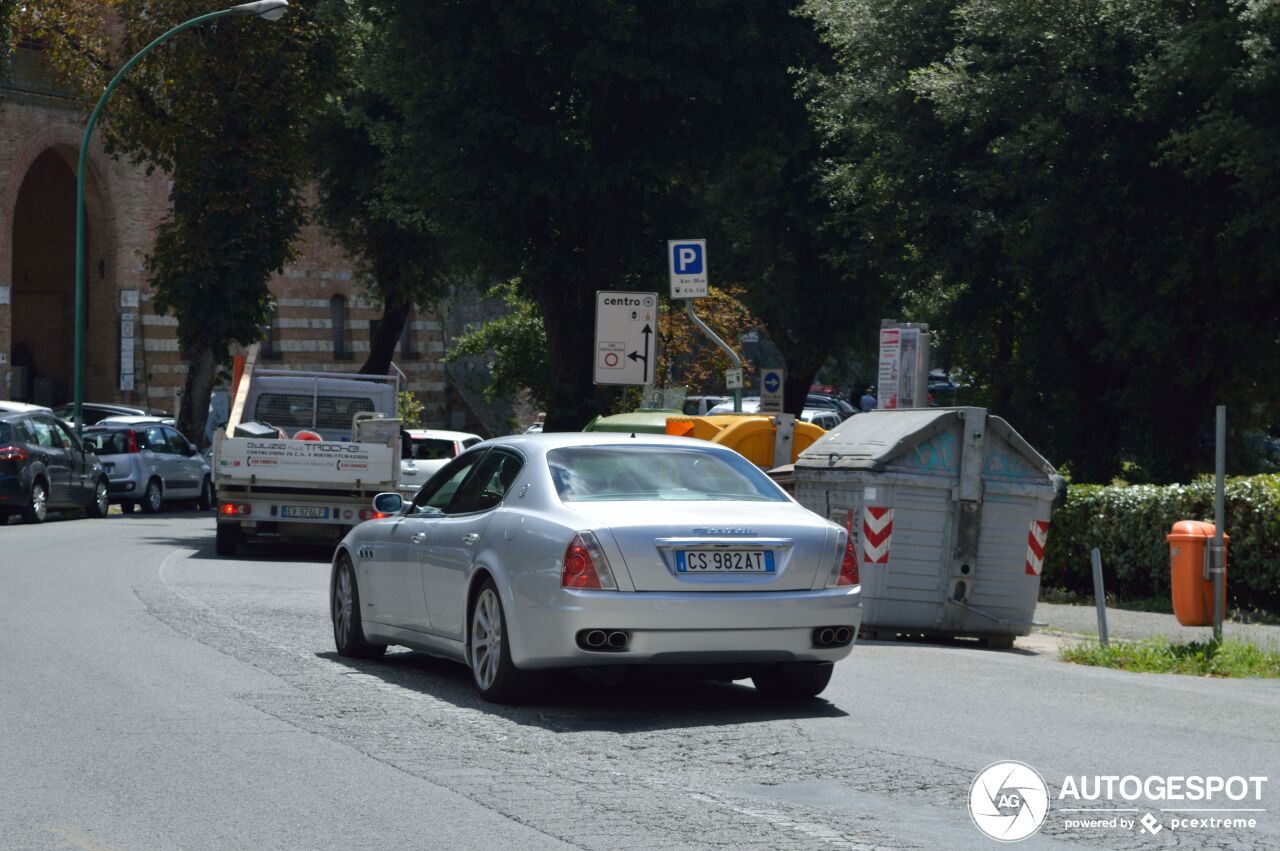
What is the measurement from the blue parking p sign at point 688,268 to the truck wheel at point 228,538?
630 centimetres

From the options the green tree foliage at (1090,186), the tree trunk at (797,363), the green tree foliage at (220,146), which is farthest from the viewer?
the green tree foliage at (220,146)

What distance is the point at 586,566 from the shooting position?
920 centimetres

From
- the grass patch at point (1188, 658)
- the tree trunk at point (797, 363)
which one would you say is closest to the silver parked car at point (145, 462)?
the tree trunk at point (797, 363)

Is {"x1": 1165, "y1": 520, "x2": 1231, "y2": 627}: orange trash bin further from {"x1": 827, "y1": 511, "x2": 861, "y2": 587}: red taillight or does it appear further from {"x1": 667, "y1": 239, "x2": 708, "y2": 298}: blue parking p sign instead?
{"x1": 667, "y1": 239, "x2": 708, "y2": 298}: blue parking p sign

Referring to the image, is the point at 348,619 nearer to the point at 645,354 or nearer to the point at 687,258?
the point at 645,354

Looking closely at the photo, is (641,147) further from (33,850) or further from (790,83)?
(33,850)

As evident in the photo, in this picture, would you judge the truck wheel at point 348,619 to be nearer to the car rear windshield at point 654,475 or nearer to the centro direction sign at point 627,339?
the car rear windshield at point 654,475

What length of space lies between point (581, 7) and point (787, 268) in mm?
10051

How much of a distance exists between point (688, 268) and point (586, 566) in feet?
44.1

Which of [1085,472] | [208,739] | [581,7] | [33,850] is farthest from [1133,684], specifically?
[581,7]

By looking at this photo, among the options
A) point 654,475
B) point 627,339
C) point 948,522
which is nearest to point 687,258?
point 627,339

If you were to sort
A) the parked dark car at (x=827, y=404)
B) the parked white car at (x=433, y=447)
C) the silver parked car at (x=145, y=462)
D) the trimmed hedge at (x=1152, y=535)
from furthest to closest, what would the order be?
the parked dark car at (x=827, y=404)
the silver parked car at (x=145, y=462)
the parked white car at (x=433, y=447)
the trimmed hedge at (x=1152, y=535)

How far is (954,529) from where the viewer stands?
14797 mm

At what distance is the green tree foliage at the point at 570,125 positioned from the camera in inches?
1199
